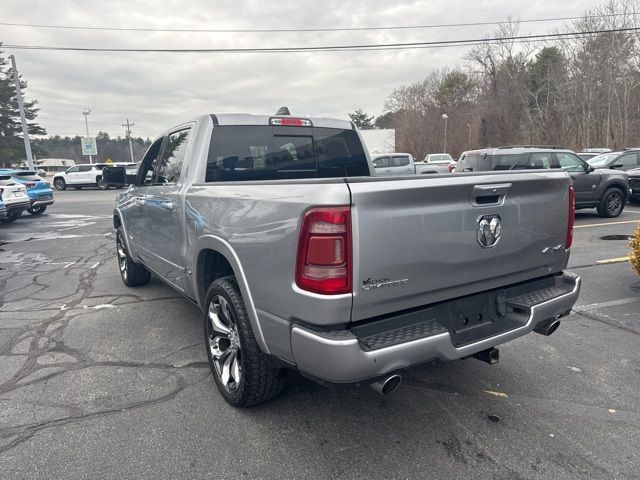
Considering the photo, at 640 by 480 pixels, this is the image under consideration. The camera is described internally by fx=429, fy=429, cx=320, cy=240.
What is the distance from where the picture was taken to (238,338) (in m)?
2.76

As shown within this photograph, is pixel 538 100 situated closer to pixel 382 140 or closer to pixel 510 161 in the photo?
pixel 382 140

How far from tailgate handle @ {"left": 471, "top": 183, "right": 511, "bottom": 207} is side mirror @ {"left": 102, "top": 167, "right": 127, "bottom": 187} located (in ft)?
13.9

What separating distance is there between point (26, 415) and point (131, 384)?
2.22 feet

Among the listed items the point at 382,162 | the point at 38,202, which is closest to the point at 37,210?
the point at 38,202

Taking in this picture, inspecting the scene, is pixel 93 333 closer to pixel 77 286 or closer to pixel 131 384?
pixel 131 384

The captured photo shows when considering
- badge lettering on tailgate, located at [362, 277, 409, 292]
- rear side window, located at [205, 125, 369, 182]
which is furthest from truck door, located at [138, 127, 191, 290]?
badge lettering on tailgate, located at [362, 277, 409, 292]

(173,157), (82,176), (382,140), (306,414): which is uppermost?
(382,140)

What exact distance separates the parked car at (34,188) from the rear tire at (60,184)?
1772 cm

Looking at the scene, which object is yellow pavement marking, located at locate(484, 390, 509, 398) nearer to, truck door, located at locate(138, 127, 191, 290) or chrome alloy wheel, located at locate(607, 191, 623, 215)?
truck door, located at locate(138, 127, 191, 290)

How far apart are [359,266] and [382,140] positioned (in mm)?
56827

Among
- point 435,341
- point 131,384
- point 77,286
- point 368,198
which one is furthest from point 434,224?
point 77,286

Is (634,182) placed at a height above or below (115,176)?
below

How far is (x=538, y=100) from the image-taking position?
43500mm

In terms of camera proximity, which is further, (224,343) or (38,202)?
(38,202)
